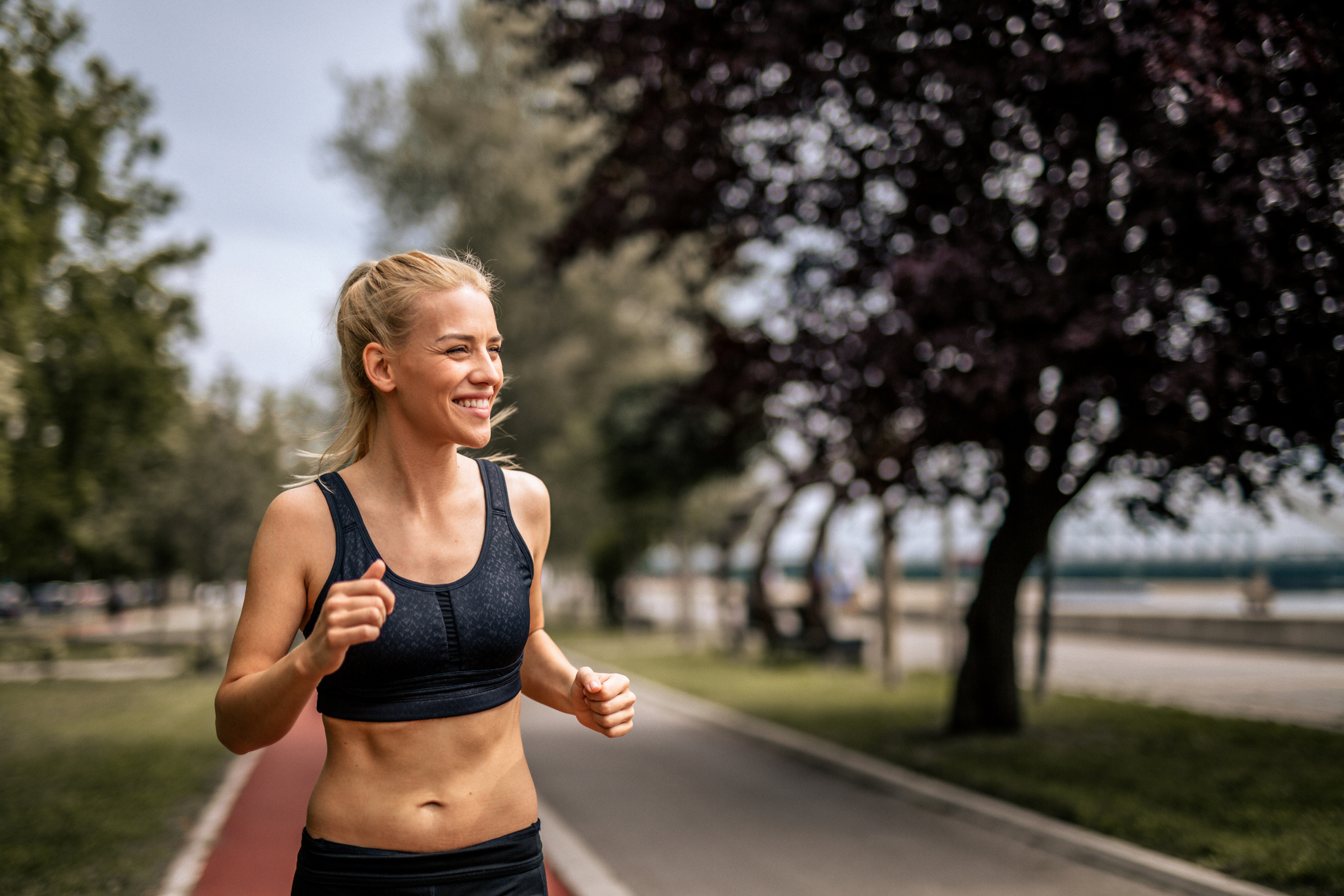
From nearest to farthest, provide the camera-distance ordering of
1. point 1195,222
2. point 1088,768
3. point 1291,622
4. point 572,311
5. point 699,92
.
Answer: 1. point 1195,222
2. point 1088,768
3. point 699,92
4. point 1291,622
5. point 572,311

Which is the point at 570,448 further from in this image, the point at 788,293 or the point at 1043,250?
the point at 1043,250

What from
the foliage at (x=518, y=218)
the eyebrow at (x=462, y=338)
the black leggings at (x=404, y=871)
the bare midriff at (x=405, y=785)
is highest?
the foliage at (x=518, y=218)

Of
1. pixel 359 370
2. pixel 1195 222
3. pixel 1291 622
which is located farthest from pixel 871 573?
pixel 359 370

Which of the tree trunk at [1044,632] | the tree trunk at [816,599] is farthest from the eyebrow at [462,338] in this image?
the tree trunk at [816,599]

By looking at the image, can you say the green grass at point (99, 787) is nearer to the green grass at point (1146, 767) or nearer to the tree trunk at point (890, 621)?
the green grass at point (1146, 767)

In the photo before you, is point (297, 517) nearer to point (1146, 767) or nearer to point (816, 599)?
point (1146, 767)

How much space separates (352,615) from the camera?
1.57 m

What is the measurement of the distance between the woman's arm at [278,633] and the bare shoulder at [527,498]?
391mm

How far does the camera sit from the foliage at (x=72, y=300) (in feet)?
25.4

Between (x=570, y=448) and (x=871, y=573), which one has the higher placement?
(x=570, y=448)

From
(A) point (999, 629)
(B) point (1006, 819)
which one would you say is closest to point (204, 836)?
(B) point (1006, 819)

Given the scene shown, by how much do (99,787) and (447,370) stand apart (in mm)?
8653

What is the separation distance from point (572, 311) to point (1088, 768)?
20118 millimetres

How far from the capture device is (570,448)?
28484mm
